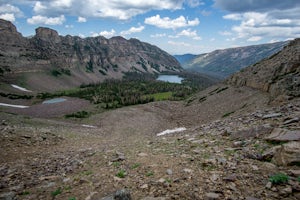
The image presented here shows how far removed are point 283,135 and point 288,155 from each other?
250cm

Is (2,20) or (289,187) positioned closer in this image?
(289,187)

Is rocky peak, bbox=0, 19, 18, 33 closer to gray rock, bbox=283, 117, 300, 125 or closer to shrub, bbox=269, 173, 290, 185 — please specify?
gray rock, bbox=283, 117, 300, 125

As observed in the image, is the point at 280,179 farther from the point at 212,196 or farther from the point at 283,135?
the point at 283,135

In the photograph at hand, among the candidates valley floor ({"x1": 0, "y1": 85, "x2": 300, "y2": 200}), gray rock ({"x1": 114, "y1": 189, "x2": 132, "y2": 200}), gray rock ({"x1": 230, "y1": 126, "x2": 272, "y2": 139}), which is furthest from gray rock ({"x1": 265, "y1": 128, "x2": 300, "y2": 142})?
gray rock ({"x1": 114, "y1": 189, "x2": 132, "y2": 200})

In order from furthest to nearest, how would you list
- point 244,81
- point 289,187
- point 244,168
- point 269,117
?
1. point 244,81
2. point 269,117
3. point 244,168
4. point 289,187

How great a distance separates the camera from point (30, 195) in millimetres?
8812

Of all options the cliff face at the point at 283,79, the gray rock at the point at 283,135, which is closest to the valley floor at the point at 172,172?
the gray rock at the point at 283,135

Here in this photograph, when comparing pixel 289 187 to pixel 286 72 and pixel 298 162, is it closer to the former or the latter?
pixel 298 162

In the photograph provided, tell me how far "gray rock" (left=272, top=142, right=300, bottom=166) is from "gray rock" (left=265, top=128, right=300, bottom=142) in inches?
39.3

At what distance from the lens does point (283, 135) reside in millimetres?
10570

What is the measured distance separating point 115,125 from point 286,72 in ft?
106

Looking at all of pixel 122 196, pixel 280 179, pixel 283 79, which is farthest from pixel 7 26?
pixel 280 179

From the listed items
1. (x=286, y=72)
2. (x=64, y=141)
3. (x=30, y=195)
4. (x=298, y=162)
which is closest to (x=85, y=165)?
(x=30, y=195)

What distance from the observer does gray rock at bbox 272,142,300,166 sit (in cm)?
818
